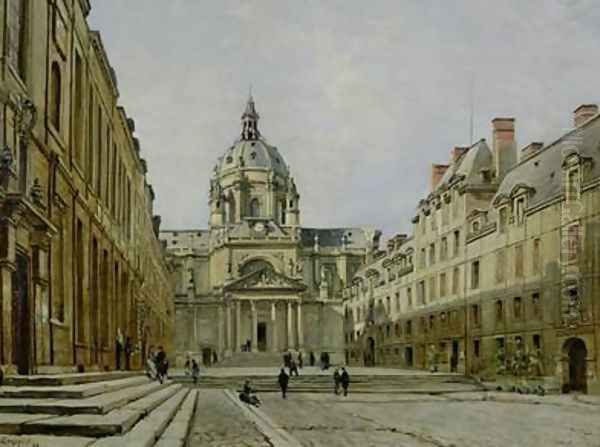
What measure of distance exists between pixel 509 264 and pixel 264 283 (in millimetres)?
71329

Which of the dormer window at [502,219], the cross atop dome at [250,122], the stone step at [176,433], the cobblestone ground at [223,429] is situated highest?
the cross atop dome at [250,122]

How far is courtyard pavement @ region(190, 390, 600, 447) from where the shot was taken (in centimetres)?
1722

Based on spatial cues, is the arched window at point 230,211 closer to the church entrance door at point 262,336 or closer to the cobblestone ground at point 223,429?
the church entrance door at point 262,336

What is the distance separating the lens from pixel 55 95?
22.5m

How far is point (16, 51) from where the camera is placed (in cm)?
1717

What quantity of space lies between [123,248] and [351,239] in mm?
97100

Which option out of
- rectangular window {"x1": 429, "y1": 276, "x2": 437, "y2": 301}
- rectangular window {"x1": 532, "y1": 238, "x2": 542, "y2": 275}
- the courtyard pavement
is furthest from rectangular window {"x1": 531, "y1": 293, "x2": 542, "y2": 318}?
rectangular window {"x1": 429, "y1": 276, "x2": 437, "y2": 301}

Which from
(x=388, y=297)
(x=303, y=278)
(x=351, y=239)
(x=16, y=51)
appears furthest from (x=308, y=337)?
(x=16, y=51)

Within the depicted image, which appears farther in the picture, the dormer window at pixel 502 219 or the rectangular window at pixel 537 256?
the dormer window at pixel 502 219

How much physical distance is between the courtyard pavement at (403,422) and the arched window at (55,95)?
6.98m

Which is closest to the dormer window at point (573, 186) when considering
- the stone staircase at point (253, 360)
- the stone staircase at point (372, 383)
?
the stone staircase at point (372, 383)

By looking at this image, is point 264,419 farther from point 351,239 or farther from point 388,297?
point 351,239

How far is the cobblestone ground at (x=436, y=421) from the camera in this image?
17766 mm

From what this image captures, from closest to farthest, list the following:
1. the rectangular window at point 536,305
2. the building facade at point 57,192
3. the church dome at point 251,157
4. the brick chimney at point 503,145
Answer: the building facade at point 57,192, the rectangular window at point 536,305, the brick chimney at point 503,145, the church dome at point 251,157
